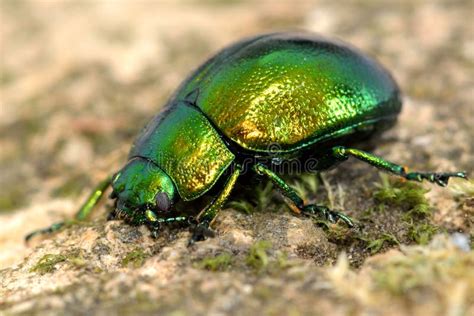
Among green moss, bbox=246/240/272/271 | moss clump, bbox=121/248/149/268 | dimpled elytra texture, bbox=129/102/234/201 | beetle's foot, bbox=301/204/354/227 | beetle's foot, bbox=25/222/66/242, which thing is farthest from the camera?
beetle's foot, bbox=25/222/66/242

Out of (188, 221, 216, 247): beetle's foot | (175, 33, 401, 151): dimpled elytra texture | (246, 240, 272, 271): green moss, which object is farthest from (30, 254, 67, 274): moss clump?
(175, 33, 401, 151): dimpled elytra texture

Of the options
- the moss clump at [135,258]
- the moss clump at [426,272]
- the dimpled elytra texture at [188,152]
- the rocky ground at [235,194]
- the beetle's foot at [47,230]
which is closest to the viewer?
the moss clump at [426,272]

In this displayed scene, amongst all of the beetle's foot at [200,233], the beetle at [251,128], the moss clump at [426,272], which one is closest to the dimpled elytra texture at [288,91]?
the beetle at [251,128]

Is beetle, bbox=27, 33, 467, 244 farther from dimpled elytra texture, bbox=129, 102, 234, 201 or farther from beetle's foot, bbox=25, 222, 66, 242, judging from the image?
beetle's foot, bbox=25, 222, 66, 242

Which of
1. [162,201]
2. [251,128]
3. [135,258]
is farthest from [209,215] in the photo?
[251,128]

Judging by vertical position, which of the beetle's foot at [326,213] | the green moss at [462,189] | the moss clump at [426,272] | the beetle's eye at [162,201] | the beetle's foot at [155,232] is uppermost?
the beetle's eye at [162,201]

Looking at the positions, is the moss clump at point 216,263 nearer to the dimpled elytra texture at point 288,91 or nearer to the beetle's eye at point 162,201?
the beetle's eye at point 162,201

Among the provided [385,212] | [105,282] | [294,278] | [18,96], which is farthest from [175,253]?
[18,96]
